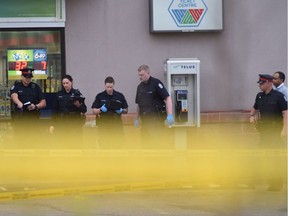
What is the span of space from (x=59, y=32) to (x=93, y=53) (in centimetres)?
78

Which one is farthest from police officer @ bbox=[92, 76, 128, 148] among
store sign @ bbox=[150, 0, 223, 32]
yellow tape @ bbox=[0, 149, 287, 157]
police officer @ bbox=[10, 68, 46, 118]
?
store sign @ bbox=[150, 0, 223, 32]

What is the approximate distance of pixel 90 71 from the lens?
497 inches

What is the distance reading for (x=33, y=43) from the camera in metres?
12.6

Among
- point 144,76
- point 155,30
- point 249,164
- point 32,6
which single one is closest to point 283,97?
point 249,164

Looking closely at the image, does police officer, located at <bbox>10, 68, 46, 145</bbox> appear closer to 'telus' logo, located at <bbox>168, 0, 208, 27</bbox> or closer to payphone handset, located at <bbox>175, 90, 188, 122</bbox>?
payphone handset, located at <bbox>175, 90, 188, 122</bbox>

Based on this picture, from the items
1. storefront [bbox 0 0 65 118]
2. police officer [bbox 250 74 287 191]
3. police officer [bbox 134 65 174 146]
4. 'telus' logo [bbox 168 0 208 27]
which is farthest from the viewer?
'telus' logo [bbox 168 0 208 27]

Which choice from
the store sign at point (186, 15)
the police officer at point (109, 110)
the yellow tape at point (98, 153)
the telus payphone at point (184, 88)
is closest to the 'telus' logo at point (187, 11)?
the store sign at point (186, 15)

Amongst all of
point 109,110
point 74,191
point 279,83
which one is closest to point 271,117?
point 279,83

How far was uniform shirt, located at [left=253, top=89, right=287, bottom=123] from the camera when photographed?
946 centimetres

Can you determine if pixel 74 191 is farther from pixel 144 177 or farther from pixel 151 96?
pixel 151 96

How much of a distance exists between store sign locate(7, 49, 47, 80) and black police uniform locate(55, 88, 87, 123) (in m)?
2.08

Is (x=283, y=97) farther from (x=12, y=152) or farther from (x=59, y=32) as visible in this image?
(x=59, y=32)

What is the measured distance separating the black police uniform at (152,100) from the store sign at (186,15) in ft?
7.59

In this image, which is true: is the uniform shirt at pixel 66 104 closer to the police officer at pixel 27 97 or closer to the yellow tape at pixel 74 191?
the police officer at pixel 27 97
